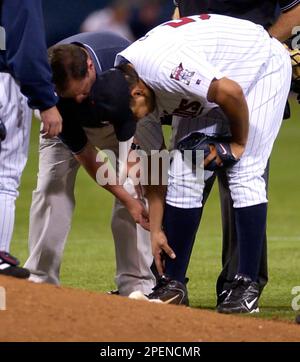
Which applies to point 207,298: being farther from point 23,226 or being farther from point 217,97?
point 23,226

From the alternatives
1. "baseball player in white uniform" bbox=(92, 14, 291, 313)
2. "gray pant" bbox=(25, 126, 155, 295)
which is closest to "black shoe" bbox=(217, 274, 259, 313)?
"baseball player in white uniform" bbox=(92, 14, 291, 313)

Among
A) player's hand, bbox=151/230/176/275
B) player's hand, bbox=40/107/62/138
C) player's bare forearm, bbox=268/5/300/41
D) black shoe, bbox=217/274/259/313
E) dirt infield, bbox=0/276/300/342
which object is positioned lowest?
black shoe, bbox=217/274/259/313

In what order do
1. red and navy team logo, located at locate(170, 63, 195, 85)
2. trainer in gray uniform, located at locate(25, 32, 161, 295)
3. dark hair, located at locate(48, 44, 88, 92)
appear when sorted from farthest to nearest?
1. trainer in gray uniform, located at locate(25, 32, 161, 295)
2. dark hair, located at locate(48, 44, 88, 92)
3. red and navy team logo, located at locate(170, 63, 195, 85)

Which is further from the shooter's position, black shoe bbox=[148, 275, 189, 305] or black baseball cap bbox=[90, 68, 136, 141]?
black shoe bbox=[148, 275, 189, 305]

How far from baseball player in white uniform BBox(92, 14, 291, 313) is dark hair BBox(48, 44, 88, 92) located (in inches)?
5.4

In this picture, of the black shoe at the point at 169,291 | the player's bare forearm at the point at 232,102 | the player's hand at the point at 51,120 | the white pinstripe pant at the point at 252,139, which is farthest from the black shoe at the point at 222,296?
the player's hand at the point at 51,120

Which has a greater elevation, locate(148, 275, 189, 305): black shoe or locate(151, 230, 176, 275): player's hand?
locate(151, 230, 176, 275): player's hand

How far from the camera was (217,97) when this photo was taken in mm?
4973

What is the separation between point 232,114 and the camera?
16.5 feet

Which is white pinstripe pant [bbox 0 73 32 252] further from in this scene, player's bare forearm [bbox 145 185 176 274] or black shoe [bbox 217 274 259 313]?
black shoe [bbox 217 274 259 313]

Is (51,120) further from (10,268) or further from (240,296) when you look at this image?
(240,296)

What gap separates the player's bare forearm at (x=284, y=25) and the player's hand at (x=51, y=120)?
62.8 inches

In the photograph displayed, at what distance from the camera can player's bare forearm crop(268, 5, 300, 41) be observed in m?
6.07
